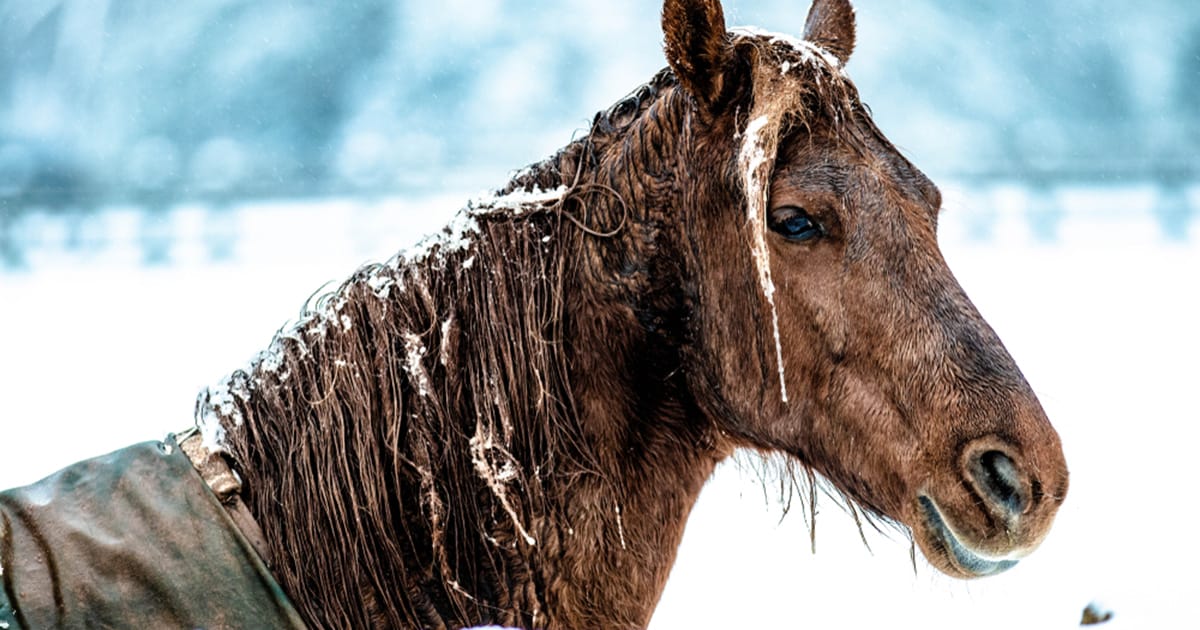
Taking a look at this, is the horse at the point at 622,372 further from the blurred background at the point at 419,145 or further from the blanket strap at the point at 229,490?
the blurred background at the point at 419,145

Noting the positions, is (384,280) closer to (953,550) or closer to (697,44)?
(697,44)

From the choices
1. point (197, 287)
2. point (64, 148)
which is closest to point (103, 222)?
point (64, 148)

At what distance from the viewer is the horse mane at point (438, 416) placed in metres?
2.12

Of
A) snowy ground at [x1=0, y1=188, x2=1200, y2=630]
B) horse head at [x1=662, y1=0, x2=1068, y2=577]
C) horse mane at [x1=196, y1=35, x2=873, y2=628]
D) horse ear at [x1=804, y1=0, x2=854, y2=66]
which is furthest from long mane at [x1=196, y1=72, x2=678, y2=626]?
horse ear at [x1=804, y1=0, x2=854, y2=66]

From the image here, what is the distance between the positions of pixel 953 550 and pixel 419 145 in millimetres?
12506

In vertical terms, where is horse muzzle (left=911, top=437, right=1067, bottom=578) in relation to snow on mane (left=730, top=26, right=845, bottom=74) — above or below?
below

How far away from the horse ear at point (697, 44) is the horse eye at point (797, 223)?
10.9 inches

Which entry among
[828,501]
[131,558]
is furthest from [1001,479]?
[828,501]

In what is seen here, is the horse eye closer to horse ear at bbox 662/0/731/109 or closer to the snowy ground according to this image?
horse ear at bbox 662/0/731/109

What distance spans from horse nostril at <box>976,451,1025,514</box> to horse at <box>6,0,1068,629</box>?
0.05 metres

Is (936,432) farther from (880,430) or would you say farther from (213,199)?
(213,199)

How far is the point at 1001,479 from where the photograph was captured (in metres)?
1.95

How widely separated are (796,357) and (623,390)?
0.35 m

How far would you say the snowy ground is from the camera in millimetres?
5438
